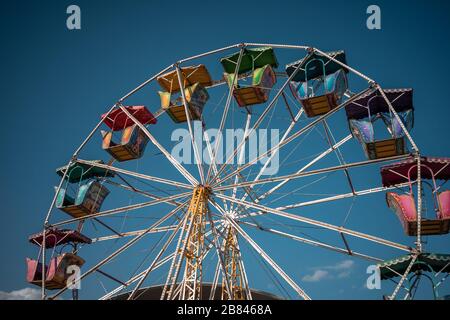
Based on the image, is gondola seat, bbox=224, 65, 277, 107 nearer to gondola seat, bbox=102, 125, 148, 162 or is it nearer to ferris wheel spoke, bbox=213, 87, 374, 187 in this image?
ferris wheel spoke, bbox=213, 87, 374, 187

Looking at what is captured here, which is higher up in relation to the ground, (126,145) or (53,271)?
(126,145)

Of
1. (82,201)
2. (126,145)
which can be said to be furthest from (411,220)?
(82,201)

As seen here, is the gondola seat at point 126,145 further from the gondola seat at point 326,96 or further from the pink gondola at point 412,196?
the pink gondola at point 412,196

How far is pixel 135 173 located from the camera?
48.4 feet

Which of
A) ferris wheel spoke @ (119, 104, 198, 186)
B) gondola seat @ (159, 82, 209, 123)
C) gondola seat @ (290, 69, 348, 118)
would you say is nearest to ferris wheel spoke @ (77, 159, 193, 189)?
ferris wheel spoke @ (119, 104, 198, 186)

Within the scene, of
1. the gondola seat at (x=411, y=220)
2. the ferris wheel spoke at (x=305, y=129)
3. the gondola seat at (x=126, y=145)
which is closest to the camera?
the gondola seat at (x=411, y=220)

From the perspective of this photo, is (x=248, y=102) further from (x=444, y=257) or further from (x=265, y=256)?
(x=444, y=257)

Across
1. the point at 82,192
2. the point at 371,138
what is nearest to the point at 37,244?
the point at 82,192

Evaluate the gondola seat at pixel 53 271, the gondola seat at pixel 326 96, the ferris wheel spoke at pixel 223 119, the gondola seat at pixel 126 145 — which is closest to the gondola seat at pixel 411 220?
the gondola seat at pixel 326 96

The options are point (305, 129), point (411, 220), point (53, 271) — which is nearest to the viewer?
point (411, 220)

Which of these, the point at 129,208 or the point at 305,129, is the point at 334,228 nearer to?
the point at 305,129

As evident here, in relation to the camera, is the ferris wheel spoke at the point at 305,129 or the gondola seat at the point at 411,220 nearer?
the gondola seat at the point at 411,220
